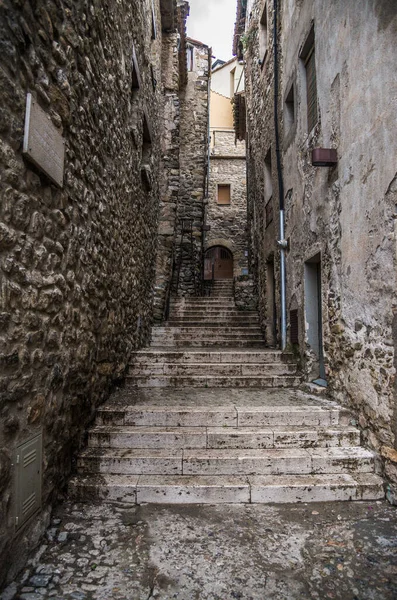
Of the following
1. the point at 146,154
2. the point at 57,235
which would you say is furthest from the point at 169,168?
the point at 57,235

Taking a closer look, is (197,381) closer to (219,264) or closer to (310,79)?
(310,79)

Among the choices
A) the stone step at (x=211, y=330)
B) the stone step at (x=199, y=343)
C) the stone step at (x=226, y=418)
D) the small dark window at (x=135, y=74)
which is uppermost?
the small dark window at (x=135, y=74)

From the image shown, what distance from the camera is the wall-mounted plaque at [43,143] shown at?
6.82 feet

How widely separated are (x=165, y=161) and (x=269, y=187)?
2.97 meters

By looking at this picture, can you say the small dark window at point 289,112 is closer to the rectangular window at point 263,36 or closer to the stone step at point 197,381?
the rectangular window at point 263,36

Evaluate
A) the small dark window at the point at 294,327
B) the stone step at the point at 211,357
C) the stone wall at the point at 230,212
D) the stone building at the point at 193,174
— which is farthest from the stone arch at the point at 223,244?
the stone step at the point at 211,357

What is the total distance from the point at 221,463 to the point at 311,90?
462 cm

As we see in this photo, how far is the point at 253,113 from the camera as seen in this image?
9617 millimetres

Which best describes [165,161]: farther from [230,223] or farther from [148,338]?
[230,223]

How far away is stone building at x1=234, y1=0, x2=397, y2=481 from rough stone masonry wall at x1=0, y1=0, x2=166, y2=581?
87.2 inches

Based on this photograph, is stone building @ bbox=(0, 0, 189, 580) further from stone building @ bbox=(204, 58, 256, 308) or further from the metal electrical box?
stone building @ bbox=(204, 58, 256, 308)

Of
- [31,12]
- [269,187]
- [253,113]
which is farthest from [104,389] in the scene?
[253,113]

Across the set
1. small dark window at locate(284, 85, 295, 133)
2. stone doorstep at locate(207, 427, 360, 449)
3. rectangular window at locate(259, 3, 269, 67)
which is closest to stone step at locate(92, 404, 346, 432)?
stone doorstep at locate(207, 427, 360, 449)

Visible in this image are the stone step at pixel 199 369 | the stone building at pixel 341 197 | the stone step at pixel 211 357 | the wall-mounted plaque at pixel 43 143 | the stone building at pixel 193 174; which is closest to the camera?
the wall-mounted plaque at pixel 43 143
